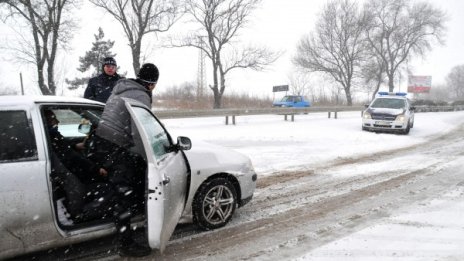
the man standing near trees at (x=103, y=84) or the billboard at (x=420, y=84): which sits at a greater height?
the billboard at (x=420, y=84)

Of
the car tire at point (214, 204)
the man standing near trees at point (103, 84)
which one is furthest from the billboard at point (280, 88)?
the car tire at point (214, 204)

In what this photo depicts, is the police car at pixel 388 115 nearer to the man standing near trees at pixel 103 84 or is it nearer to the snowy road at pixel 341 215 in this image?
the snowy road at pixel 341 215

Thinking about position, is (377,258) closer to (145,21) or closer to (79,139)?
(79,139)

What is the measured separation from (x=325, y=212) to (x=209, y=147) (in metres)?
1.88

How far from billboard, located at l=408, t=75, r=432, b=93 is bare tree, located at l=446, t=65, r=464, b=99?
7178cm

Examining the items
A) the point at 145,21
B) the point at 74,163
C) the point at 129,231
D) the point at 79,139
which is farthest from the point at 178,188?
the point at 145,21

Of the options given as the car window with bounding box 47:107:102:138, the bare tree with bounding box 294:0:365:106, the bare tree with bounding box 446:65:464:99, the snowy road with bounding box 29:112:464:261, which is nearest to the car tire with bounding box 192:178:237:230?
the snowy road with bounding box 29:112:464:261

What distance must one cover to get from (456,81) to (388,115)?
130636 mm

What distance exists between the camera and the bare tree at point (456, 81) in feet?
412

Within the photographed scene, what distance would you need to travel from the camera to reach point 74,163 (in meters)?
3.97

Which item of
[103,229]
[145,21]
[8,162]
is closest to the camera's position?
[8,162]

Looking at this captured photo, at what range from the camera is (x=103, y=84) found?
21.3ft

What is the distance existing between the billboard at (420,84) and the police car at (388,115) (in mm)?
49473

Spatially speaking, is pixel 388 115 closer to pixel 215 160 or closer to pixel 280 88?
pixel 215 160
